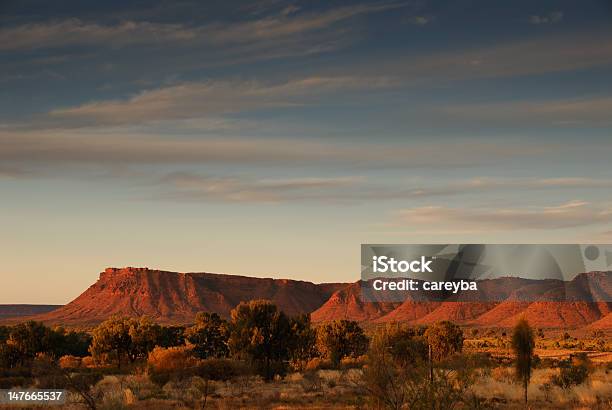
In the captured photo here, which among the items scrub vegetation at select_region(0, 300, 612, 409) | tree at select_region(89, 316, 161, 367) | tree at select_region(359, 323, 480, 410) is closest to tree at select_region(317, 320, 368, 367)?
scrub vegetation at select_region(0, 300, 612, 409)

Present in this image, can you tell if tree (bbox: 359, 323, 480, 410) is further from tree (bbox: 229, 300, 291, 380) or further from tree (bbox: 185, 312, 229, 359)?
tree (bbox: 185, 312, 229, 359)

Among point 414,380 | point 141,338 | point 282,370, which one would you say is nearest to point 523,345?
point 414,380

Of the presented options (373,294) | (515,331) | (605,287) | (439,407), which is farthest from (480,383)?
(373,294)

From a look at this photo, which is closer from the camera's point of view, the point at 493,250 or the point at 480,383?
the point at 480,383

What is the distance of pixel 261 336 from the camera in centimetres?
4866

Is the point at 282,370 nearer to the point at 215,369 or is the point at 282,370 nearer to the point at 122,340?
the point at 215,369

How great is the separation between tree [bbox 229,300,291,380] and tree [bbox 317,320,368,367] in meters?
22.7

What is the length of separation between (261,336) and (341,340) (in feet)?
85.0

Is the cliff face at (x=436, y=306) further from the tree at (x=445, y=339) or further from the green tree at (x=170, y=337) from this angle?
the green tree at (x=170, y=337)

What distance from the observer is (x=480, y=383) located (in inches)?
1590

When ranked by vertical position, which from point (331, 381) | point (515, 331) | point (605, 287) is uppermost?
point (605, 287)

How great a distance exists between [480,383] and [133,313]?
15066 centimetres

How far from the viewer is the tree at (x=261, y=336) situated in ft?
159

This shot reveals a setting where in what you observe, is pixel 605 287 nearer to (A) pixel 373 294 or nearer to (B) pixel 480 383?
(A) pixel 373 294
